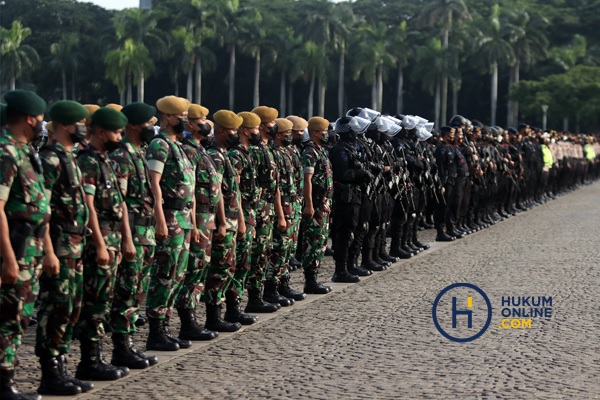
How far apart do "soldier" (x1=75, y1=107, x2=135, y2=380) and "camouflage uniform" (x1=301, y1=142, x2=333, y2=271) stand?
14.8 feet

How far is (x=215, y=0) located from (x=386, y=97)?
18012 mm

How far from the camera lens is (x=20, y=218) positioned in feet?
20.5

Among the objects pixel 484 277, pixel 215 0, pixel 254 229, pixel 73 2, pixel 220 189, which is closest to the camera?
pixel 220 189

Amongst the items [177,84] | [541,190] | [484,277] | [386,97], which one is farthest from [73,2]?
[484,277]

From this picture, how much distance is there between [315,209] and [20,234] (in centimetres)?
583

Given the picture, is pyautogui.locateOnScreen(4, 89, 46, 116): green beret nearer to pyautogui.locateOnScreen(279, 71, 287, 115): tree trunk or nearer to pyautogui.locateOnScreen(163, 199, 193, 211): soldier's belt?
pyautogui.locateOnScreen(163, 199, 193, 211): soldier's belt

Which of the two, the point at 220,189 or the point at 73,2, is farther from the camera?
the point at 73,2

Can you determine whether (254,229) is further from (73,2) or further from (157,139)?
(73,2)

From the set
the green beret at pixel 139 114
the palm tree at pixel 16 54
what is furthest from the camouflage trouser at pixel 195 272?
the palm tree at pixel 16 54

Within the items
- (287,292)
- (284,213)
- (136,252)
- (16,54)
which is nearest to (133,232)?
(136,252)

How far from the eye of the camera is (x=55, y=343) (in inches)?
267

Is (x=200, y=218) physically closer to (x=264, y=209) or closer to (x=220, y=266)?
(x=220, y=266)

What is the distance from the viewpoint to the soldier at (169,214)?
8.12 meters

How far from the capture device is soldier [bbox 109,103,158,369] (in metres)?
7.54
